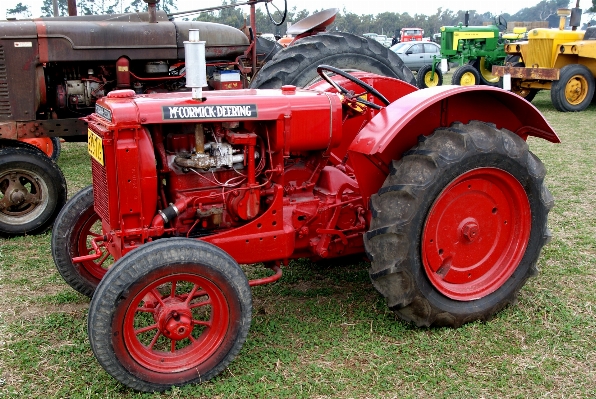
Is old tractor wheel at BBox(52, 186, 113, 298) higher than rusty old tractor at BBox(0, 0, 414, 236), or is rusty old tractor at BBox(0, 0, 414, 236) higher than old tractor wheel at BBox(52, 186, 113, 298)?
rusty old tractor at BBox(0, 0, 414, 236)

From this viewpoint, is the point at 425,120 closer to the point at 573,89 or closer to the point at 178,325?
the point at 178,325

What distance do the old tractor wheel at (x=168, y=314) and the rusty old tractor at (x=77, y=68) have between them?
102 inches

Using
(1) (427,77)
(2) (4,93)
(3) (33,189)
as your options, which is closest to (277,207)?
(3) (33,189)

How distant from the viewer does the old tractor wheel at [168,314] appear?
2.56m

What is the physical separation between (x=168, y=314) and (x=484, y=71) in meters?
15.4

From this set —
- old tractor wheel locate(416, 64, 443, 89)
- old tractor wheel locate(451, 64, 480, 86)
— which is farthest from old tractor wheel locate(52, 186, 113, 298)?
old tractor wheel locate(416, 64, 443, 89)

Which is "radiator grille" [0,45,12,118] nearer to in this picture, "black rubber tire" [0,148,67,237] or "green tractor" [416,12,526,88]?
"black rubber tire" [0,148,67,237]

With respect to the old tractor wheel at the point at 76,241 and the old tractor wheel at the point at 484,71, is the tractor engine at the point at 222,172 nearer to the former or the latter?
the old tractor wheel at the point at 76,241

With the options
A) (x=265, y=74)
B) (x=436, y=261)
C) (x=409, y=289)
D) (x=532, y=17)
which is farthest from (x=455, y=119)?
(x=532, y=17)

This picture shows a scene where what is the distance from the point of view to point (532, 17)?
333ft

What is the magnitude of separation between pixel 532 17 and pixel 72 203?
363 feet

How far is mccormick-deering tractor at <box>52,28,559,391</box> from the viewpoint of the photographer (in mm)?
2730

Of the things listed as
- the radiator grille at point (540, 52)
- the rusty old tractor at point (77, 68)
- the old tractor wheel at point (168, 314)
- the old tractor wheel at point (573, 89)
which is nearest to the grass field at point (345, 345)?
the old tractor wheel at point (168, 314)

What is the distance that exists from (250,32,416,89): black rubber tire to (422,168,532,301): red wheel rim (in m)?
2.21
